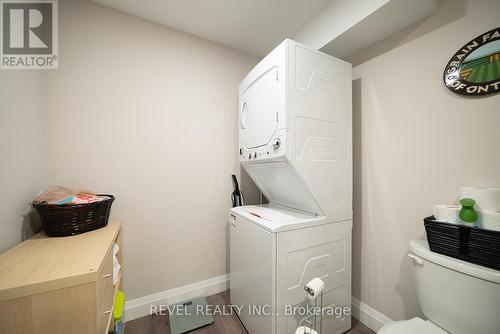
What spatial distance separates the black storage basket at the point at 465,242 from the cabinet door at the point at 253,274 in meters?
0.88

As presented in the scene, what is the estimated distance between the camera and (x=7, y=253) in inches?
33.6

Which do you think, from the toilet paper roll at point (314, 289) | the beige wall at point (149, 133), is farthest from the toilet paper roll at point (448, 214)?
the beige wall at point (149, 133)

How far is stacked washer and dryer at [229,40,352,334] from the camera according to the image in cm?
119

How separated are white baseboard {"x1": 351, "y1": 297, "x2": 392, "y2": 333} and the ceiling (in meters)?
2.56

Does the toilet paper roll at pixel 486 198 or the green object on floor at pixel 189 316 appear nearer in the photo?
the toilet paper roll at pixel 486 198

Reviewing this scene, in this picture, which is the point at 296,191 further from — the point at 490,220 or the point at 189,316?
the point at 189,316

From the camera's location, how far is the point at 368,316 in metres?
1.52

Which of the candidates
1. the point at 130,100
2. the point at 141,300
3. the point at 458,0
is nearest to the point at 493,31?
the point at 458,0

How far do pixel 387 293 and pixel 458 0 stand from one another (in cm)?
203

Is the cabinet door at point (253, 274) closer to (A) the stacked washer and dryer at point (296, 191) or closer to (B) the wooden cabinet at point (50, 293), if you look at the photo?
(A) the stacked washer and dryer at point (296, 191)

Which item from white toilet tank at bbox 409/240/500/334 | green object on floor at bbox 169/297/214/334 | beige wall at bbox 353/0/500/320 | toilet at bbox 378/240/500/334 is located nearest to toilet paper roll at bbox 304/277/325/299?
toilet at bbox 378/240/500/334

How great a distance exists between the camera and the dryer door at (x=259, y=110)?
4.24 feet

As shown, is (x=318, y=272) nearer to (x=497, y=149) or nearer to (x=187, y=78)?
(x=497, y=149)

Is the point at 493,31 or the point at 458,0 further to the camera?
the point at 458,0
